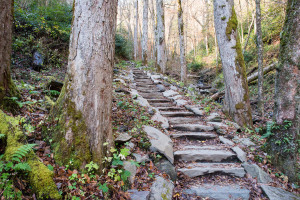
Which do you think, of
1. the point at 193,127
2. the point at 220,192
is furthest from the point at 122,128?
the point at 220,192

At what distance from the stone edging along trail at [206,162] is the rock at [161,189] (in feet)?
0.08

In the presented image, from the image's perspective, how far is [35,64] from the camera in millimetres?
6695

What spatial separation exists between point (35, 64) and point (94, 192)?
640 cm

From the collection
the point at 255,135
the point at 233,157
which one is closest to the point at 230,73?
the point at 255,135

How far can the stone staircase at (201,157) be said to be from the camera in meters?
3.00

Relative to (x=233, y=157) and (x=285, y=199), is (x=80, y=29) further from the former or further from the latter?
(x=285, y=199)

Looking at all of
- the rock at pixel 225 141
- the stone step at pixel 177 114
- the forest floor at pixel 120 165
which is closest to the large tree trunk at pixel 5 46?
the forest floor at pixel 120 165

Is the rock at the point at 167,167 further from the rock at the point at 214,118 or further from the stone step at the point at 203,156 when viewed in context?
the rock at the point at 214,118

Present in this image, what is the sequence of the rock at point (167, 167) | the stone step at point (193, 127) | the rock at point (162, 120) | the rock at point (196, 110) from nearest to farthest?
the rock at point (167, 167), the rock at point (162, 120), the stone step at point (193, 127), the rock at point (196, 110)

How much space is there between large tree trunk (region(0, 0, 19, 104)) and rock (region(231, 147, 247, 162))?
4.71 meters

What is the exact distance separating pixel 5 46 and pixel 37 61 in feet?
13.1

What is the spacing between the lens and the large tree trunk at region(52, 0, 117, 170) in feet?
8.14

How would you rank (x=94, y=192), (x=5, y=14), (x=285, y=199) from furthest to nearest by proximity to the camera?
(x=5, y=14)
(x=285, y=199)
(x=94, y=192)

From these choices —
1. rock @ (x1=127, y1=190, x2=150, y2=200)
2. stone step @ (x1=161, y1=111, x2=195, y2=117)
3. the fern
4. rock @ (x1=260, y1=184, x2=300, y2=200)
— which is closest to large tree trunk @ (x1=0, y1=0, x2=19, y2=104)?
the fern
